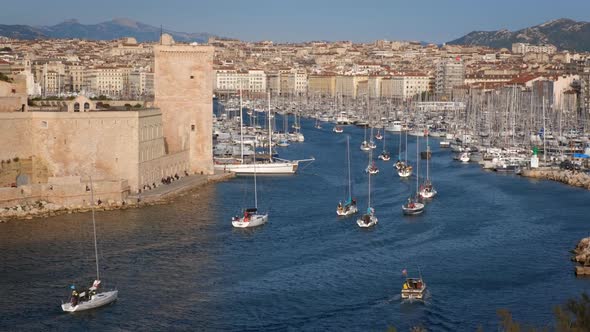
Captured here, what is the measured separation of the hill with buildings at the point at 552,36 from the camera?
14250 centimetres

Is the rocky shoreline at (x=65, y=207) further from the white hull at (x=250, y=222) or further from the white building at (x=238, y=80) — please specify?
the white building at (x=238, y=80)

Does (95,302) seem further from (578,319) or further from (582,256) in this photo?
(582,256)

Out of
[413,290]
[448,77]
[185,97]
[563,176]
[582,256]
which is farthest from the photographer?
[448,77]

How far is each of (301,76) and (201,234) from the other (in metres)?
73.3

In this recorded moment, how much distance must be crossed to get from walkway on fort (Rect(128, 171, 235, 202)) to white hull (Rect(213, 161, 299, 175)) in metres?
0.51

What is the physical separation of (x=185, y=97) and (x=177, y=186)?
3.05 m

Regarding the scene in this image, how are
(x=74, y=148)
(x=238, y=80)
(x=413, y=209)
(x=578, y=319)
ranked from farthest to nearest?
1. (x=238, y=80)
2. (x=74, y=148)
3. (x=413, y=209)
4. (x=578, y=319)

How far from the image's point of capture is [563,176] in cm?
2697


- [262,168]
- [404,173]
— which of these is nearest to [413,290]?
[404,173]

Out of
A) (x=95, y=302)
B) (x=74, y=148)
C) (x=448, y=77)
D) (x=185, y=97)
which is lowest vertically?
(x=95, y=302)

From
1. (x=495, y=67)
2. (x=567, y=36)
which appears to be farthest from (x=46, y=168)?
(x=567, y=36)

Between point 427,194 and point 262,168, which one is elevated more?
point 262,168

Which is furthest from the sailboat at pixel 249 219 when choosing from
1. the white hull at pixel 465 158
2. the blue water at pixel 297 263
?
the white hull at pixel 465 158

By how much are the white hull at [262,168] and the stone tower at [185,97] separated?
1.54 meters
